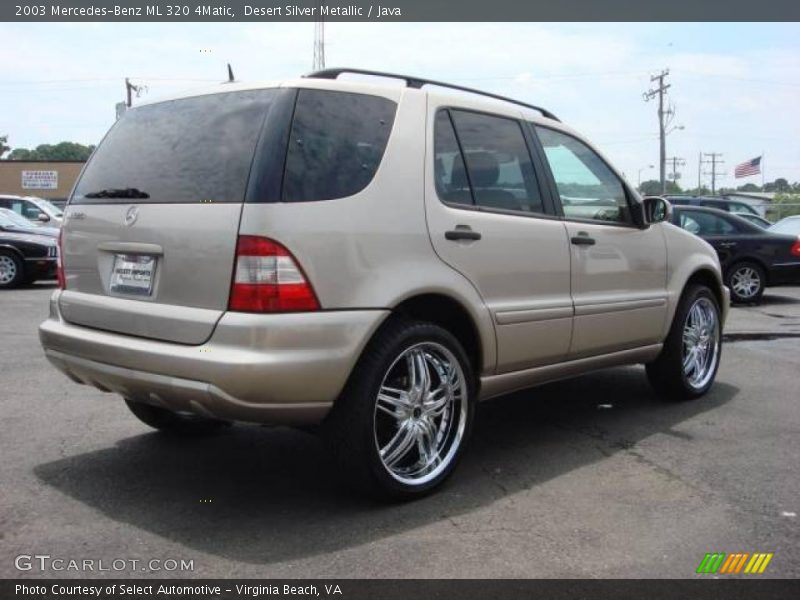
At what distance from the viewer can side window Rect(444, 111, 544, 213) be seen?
13.0ft

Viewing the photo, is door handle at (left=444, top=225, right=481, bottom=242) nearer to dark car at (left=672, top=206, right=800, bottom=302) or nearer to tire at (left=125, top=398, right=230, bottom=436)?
tire at (left=125, top=398, right=230, bottom=436)

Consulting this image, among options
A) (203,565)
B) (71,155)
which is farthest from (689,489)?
(71,155)

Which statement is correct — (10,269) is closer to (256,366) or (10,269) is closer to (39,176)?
(256,366)

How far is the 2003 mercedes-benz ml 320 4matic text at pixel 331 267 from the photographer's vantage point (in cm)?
311

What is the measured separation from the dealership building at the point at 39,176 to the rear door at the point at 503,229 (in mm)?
48918

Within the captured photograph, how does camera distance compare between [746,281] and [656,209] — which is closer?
[656,209]

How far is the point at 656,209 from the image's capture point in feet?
17.0

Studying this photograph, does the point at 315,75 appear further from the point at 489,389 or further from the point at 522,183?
the point at 489,389

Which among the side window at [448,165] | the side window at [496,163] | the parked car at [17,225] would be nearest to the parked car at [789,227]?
the side window at [496,163]

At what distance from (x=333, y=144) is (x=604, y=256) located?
205cm

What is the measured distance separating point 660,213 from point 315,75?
2.70 metres

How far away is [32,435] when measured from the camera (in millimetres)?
4531

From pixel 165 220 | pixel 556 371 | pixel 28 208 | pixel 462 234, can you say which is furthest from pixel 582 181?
pixel 28 208

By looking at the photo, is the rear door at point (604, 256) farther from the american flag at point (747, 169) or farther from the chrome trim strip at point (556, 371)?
the american flag at point (747, 169)
